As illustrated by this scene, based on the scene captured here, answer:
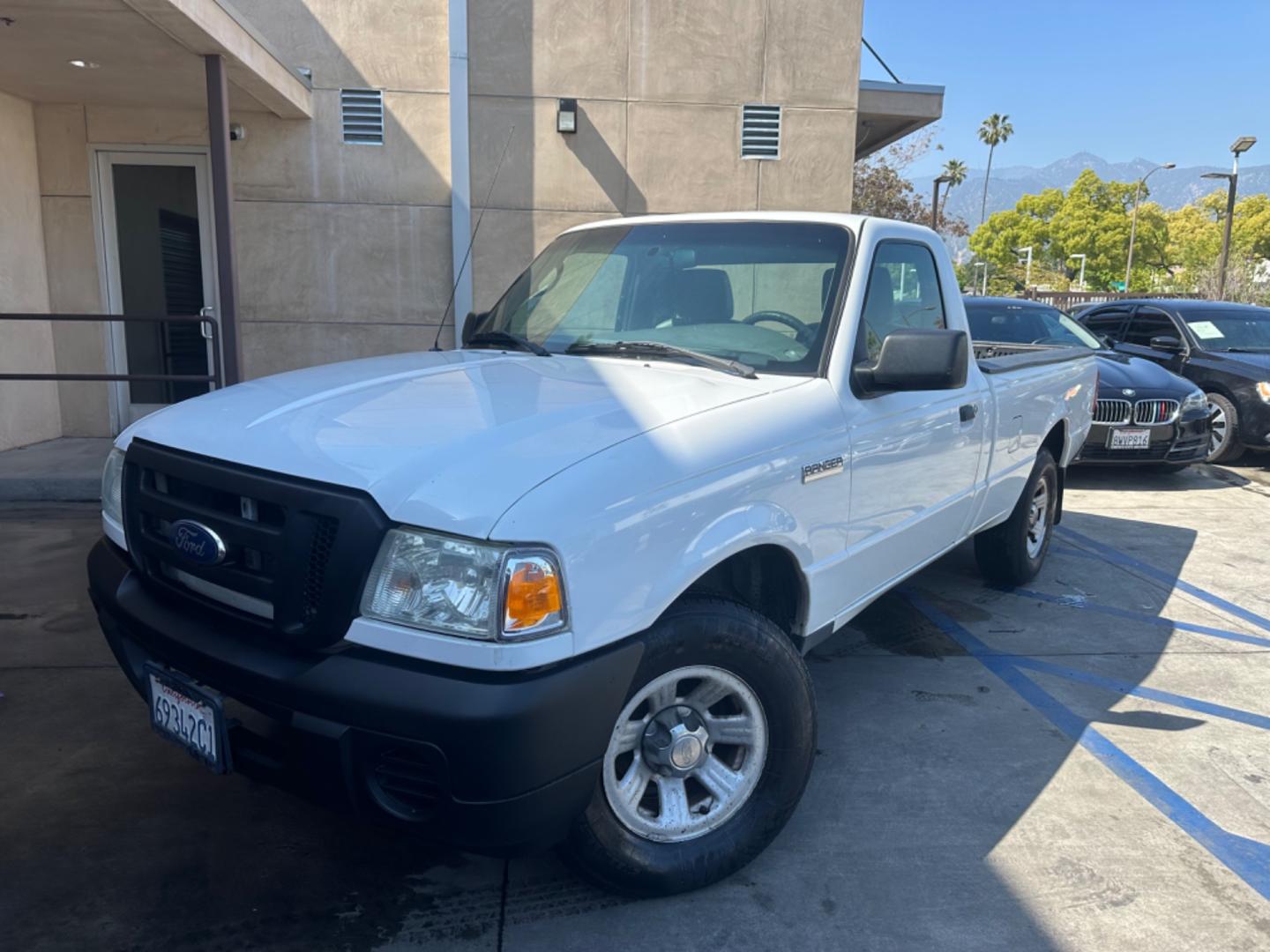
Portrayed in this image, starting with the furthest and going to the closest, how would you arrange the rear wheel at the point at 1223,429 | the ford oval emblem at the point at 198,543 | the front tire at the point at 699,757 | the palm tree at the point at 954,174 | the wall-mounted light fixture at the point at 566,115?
the palm tree at the point at 954,174, the rear wheel at the point at 1223,429, the wall-mounted light fixture at the point at 566,115, the front tire at the point at 699,757, the ford oval emblem at the point at 198,543

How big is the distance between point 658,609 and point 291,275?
26.5 feet

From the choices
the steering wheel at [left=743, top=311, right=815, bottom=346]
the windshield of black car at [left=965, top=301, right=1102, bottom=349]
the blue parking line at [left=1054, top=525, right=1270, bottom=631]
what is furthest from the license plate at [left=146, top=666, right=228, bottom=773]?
the windshield of black car at [left=965, top=301, right=1102, bottom=349]

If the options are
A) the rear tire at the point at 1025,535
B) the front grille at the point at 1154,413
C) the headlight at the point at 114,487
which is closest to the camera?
the headlight at the point at 114,487

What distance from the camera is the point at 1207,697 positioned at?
13.7 feet

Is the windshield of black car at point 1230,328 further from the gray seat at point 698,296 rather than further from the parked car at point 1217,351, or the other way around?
the gray seat at point 698,296

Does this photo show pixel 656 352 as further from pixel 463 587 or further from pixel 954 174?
pixel 954 174

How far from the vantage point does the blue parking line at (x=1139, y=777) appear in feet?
9.57

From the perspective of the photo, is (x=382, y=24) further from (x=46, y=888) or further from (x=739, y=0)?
(x=46, y=888)

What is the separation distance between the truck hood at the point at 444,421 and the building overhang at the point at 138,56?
13.4ft

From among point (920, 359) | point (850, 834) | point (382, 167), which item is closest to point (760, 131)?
point (382, 167)

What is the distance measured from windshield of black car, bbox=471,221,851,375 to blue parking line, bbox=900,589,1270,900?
76.3 inches

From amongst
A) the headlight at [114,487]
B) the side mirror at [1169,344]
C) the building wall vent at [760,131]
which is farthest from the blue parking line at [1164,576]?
the headlight at [114,487]

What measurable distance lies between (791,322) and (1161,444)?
22.7 feet

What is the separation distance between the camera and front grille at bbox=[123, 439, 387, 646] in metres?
2.09
